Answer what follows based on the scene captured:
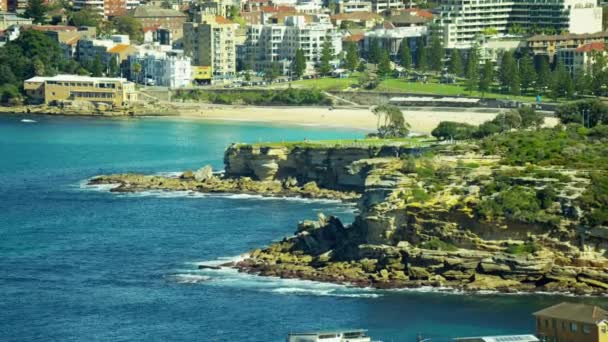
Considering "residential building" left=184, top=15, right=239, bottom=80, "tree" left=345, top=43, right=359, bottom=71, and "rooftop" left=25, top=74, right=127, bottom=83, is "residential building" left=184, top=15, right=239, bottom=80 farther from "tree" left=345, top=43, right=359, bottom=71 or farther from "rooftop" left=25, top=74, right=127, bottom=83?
"rooftop" left=25, top=74, right=127, bottom=83

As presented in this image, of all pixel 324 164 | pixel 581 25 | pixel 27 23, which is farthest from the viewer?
pixel 27 23

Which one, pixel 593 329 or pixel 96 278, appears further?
pixel 96 278

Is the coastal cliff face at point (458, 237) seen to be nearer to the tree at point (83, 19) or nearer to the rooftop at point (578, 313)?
the rooftop at point (578, 313)

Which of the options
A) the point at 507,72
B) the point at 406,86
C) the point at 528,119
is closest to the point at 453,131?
the point at 528,119

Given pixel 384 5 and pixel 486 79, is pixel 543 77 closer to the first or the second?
pixel 486 79

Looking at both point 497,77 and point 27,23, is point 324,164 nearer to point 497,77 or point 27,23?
point 497,77

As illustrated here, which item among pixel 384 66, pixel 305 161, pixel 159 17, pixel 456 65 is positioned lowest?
pixel 305 161

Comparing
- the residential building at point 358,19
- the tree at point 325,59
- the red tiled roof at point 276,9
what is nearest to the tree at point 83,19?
the red tiled roof at point 276,9

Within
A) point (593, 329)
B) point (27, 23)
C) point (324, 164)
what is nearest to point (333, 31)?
point (27, 23)

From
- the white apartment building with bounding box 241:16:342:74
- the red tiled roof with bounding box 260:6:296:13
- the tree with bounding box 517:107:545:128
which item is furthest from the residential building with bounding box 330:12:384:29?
the tree with bounding box 517:107:545:128
